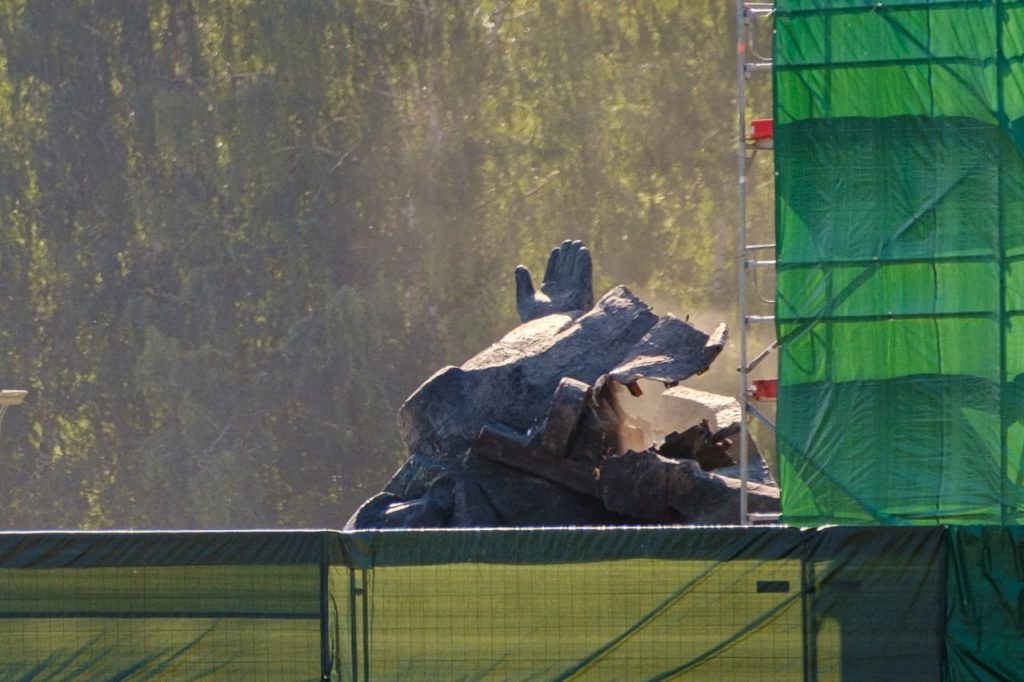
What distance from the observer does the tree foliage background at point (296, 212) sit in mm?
32969

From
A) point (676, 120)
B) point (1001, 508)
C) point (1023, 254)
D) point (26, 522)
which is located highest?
point (676, 120)

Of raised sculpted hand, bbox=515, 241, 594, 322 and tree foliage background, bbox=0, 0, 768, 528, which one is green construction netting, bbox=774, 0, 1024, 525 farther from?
tree foliage background, bbox=0, 0, 768, 528

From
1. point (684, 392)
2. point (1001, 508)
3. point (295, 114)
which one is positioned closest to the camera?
point (1001, 508)

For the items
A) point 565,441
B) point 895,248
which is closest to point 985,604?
point 895,248

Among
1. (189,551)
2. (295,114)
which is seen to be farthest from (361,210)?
(189,551)

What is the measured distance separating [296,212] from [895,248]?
24947 millimetres

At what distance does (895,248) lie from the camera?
10570 mm

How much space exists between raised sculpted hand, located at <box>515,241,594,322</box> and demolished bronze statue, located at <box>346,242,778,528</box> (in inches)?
30.2

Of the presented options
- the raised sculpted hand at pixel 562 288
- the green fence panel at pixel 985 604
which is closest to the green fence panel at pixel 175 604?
the green fence panel at pixel 985 604

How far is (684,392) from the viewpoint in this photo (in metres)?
14.5

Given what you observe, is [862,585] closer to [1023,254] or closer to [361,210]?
[1023,254]

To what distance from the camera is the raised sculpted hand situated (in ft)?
46.4

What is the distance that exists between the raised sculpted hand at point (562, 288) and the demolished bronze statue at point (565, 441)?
0.77 m

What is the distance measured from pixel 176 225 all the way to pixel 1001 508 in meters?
26.5
